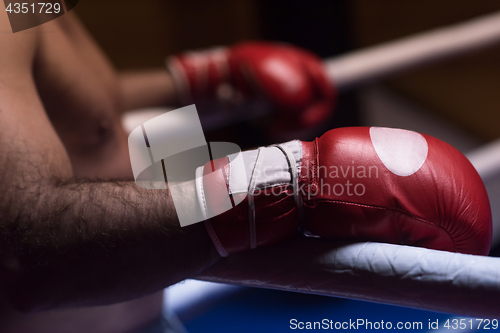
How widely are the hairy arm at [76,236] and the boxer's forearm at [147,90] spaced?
0.61 m

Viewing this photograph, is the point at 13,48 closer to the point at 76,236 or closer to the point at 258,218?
the point at 76,236

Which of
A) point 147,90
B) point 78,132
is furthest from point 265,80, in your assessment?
point 78,132

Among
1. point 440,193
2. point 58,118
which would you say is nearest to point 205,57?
point 58,118

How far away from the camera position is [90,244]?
375 mm

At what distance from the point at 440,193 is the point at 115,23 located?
63.0 inches

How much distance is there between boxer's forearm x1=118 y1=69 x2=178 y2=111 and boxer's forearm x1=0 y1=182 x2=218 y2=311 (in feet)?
2.13

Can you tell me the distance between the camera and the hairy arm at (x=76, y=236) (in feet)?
1.23

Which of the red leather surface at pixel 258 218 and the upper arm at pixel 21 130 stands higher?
the upper arm at pixel 21 130

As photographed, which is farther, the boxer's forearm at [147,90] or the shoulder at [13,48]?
the boxer's forearm at [147,90]

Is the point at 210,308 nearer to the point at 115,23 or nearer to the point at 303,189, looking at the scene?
the point at 303,189
